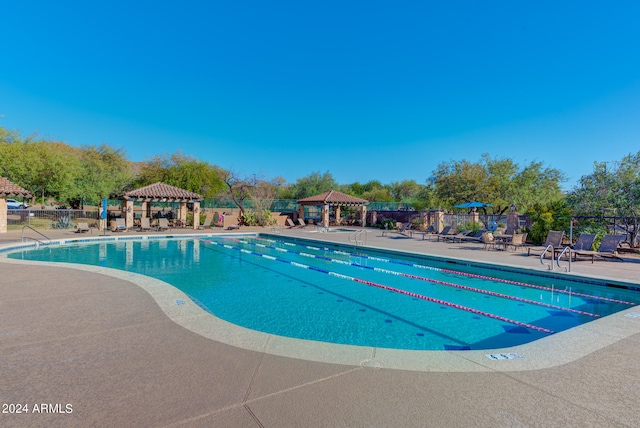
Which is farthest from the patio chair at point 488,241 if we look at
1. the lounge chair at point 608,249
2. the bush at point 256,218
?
the bush at point 256,218

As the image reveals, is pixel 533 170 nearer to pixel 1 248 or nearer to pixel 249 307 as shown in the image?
pixel 249 307

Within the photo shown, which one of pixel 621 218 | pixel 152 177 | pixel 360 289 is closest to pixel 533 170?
pixel 621 218

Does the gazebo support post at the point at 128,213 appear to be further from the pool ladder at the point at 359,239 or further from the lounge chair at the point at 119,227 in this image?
the pool ladder at the point at 359,239

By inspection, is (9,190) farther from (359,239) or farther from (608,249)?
(608,249)

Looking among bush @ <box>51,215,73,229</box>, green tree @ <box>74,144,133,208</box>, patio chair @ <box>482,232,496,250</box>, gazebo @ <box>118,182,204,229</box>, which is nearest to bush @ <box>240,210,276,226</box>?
gazebo @ <box>118,182,204,229</box>

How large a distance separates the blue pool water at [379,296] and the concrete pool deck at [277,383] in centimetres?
177

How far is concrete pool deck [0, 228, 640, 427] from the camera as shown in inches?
96.8

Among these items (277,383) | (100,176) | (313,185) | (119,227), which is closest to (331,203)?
(119,227)

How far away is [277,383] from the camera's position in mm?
2924

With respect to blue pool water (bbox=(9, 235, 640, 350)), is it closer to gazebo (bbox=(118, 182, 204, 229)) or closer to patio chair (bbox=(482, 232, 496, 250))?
patio chair (bbox=(482, 232, 496, 250))

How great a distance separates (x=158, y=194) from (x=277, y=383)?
21.9 metres

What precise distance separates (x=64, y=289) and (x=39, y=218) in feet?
69.0

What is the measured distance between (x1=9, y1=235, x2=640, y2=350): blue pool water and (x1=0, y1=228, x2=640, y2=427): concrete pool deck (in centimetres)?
177

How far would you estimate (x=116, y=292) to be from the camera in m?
6.08
